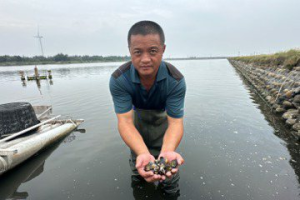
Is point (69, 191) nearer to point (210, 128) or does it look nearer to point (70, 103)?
point (210, 128)

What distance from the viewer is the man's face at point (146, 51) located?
2.16 m

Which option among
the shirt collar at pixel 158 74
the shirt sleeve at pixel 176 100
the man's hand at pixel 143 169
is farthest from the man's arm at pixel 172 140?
the shirt collar at pixel 158 74

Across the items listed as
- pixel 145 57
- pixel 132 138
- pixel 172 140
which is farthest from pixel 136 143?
pixel 145 57

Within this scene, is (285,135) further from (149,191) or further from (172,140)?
(172,140)

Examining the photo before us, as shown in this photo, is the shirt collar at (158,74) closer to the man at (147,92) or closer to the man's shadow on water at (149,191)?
the man at (147,92)

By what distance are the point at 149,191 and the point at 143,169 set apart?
7.51 feet

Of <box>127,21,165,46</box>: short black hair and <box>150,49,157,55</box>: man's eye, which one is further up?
<box>127,21,165,46</box>: short black hair

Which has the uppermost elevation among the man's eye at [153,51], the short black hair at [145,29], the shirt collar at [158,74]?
the short black hair at [145,29]

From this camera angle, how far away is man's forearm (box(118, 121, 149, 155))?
2.50 meters

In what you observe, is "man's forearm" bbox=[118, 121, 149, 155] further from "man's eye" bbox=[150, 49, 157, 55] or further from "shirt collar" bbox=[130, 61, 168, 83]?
"man's eye" bbox=[150, 49, 157, 55]

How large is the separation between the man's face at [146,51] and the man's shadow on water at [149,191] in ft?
9.23

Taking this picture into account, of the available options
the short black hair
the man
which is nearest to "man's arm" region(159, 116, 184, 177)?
the man

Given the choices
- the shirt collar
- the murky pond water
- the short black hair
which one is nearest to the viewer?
the short black hair

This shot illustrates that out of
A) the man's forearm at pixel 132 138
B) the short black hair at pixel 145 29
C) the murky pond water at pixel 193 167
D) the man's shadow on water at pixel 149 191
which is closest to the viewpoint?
the short black hair at pixel 145 29
